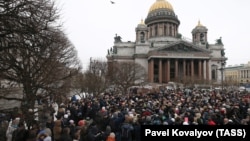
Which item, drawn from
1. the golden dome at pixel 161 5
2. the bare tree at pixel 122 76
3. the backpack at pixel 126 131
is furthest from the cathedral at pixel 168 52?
the backpack at pixel 126 131

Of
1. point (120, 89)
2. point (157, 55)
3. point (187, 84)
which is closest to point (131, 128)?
point (120, 89)

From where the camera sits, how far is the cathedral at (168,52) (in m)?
74.4

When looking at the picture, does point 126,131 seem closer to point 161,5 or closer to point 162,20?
point 162,20

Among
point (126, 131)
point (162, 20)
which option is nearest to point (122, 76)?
point (162, 20)

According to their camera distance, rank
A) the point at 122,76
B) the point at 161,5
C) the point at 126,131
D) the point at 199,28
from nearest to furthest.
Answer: the point at 126,131 < the point at 122,76 < the point at 199,28 < the point at 161,5

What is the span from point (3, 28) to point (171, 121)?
7.43 metres

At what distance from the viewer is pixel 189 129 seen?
8.30 metres

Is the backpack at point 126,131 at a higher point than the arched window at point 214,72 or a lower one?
lower

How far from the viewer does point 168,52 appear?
2913 inches

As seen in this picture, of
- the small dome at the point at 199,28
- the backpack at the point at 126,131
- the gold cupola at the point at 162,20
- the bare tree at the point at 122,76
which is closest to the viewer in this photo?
the backpack at the point at 126,131

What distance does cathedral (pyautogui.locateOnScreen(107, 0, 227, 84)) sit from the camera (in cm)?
7438

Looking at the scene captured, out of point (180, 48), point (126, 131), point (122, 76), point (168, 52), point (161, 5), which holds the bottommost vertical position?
point (126, 131)

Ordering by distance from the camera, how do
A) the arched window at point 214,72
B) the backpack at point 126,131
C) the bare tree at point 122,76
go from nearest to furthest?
the backpack at point 126,131 < the bare tree at point 122,76 < the arched window at point 214,72

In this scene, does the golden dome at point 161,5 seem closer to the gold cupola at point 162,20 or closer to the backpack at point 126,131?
the gold cupola at point 162,20
